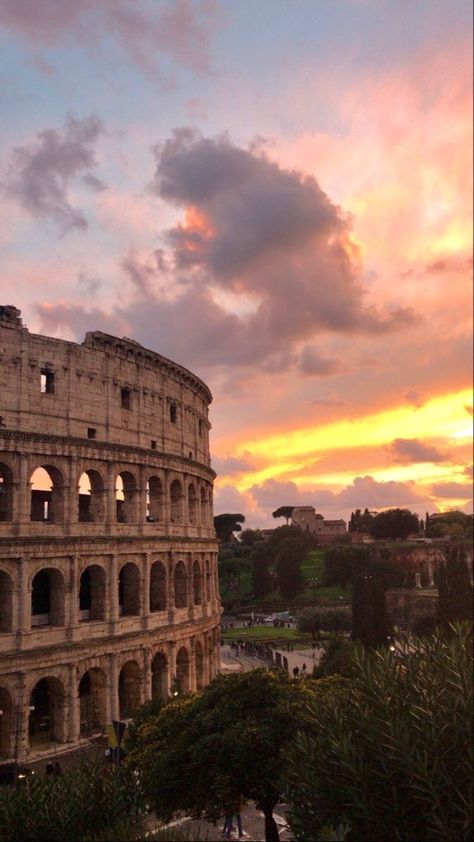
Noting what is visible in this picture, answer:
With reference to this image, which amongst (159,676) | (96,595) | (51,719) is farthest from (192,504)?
(51,719)

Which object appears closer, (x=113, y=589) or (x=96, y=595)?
(x=113, y=589)

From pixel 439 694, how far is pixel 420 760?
159 centimetres

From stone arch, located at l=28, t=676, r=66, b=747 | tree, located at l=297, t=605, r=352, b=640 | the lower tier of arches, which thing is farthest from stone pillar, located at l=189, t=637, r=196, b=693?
tree, located at l=297, t=605, r=352, b=640

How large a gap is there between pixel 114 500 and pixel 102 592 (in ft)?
13.7

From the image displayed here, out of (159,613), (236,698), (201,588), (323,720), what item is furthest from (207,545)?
(323,720)

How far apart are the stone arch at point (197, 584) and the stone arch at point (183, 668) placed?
429 centimetres

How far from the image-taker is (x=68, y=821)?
44.3 feet

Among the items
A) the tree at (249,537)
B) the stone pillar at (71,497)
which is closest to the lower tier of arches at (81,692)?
the stone pillar at (71,497)

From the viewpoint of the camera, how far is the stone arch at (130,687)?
105 ft

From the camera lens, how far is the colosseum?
27.5 m

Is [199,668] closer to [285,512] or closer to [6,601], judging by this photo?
[6,601]

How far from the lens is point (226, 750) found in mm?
17109

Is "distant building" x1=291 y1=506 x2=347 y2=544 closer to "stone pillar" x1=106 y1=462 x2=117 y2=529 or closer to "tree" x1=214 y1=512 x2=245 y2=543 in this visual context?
"tree" x1=214 y1=512 x2=245 y2=543

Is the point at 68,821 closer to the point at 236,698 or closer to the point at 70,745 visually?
the point at 236,698
